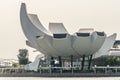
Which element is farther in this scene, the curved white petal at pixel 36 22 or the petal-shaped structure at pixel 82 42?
the curved white petal at pixel 36 22

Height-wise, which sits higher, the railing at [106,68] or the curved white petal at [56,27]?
the curved white petal at [56,27]

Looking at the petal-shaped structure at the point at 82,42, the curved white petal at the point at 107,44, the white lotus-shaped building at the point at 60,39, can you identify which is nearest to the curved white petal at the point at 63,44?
the white lotus-shaped building at the point at 60,39

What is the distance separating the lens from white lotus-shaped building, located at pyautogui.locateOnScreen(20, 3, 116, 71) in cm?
7631

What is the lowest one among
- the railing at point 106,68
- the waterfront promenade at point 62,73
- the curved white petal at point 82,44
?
the waterfront promenade at point 62,73

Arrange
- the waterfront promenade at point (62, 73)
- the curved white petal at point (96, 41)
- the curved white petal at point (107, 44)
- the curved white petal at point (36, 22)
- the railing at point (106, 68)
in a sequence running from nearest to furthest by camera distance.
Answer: the waterfront promenade at point (62, 73), the curved white petal at point (96, 41), the railing at point (106, 68), the curved white petal at point (36, 22), the curved white petal at point (107, 44)

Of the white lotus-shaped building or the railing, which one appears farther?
the railing

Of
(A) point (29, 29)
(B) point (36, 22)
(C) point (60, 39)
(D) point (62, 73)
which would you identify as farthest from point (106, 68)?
(A) point (29, 29)

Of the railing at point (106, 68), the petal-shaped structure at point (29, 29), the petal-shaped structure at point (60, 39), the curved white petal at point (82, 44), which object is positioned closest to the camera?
the curved white petal at point (82, 44)

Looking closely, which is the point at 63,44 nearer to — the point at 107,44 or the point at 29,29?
the point at 29,29

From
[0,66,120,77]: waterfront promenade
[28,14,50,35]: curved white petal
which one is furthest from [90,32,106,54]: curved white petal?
[28,14,50,35]: curved white petal

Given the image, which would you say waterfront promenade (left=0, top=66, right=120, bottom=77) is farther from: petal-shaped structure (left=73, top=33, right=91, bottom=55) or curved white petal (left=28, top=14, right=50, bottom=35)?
curved white petal (left=28, top=14, right=50, bottom=35)

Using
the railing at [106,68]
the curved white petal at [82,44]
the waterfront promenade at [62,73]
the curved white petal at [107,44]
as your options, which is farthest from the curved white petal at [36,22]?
the railing at [106,68]

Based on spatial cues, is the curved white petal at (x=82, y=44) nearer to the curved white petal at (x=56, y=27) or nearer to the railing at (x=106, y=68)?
the railing at (x=106, y=68)

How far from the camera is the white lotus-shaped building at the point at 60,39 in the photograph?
76312 millimetres
